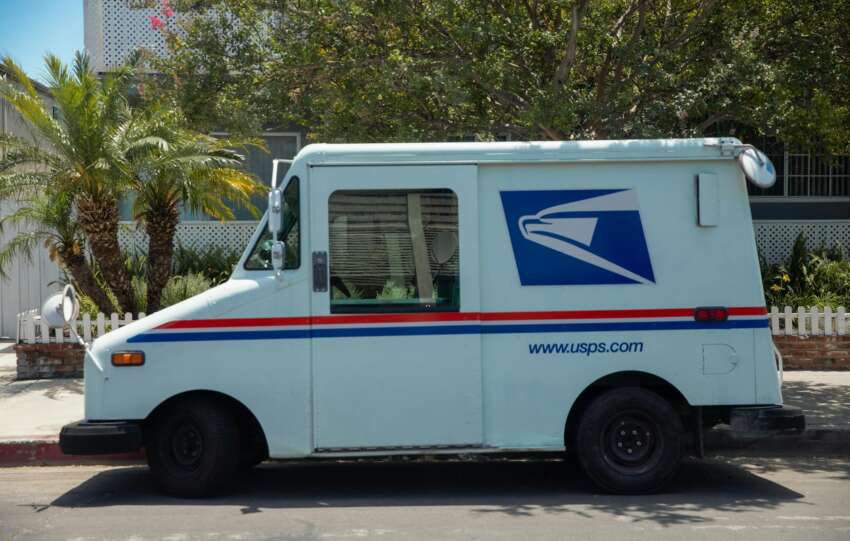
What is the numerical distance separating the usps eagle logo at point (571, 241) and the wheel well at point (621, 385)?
0.74 metres

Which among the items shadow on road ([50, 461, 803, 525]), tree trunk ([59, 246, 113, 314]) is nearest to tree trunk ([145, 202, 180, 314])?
tree trunk ([59, 246, 113, 314])

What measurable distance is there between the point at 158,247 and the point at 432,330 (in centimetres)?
658

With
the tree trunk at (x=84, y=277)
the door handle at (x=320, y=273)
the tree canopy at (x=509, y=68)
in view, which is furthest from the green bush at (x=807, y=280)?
the door handle at (x=320, y=273)

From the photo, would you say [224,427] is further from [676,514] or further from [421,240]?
[676,514]

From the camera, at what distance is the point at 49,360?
12914 mm

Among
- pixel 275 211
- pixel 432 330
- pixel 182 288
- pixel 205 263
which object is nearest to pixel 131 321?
pixel 182 288

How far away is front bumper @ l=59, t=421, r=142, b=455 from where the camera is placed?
741 cm

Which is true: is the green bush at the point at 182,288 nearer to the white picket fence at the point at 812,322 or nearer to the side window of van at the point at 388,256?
A: the side window of van at the point at 388,256

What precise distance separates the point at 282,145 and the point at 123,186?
5.95 m

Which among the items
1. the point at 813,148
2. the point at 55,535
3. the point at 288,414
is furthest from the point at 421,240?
the point at 813,148

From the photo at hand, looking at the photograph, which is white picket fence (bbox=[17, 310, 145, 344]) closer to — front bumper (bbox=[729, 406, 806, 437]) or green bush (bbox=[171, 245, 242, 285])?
green bush (bbox=[171, 245, 242, 285])

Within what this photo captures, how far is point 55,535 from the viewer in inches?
266

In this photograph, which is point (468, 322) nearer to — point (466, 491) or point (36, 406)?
point (466, 491)

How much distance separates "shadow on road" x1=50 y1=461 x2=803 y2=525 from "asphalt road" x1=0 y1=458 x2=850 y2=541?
0.04 ft
